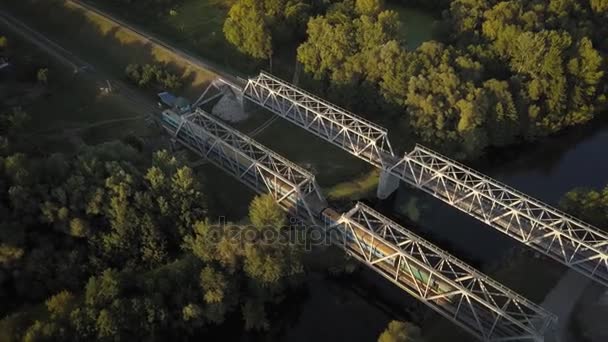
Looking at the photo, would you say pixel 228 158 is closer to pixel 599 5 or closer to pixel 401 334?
pixel 401 334

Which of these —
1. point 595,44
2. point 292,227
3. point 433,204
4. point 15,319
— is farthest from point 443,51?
point 15,319

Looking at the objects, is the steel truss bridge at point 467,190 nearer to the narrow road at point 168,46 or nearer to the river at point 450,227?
the river at point 450,227

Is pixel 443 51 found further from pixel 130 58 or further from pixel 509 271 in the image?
pixel 130 58

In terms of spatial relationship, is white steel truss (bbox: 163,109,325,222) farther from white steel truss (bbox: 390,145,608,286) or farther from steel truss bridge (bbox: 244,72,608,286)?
white steel truss (bbox: 390,145,608,286)

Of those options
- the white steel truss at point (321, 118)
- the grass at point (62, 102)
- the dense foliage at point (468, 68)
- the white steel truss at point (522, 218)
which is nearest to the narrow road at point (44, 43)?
the grass at point (62, 102)

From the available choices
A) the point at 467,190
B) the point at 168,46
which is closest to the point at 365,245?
the point at 467,190

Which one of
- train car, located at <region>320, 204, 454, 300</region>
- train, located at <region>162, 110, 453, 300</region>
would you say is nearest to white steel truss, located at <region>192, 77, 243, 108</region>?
train, located at <region>162, 110, 453, 300</region>
